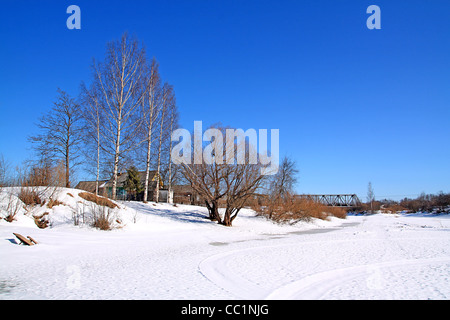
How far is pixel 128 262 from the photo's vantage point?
8000mm

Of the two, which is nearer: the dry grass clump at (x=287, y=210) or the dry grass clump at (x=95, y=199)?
the dry grass clump at (x=95, y=199)

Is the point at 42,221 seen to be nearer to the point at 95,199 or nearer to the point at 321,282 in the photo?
the point at 95,199

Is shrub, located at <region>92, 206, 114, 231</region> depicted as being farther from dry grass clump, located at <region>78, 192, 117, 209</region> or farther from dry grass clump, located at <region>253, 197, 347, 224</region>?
dry grass clump, located at <region>253, 197, 347, 224</region>

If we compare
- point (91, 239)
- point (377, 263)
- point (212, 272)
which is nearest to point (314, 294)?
point (212, 272)

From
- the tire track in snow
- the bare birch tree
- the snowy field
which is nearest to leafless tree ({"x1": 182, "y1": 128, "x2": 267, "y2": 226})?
the bare birch tree

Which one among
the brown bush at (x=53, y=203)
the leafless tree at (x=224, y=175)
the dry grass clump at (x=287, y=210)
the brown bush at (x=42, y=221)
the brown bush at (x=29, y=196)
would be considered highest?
the leafless tree at (x=224, y=175)

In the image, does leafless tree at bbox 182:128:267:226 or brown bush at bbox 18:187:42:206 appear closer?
brown bush at bbox 18:187:42:206

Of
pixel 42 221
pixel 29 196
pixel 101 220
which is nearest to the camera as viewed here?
pixel 42 221

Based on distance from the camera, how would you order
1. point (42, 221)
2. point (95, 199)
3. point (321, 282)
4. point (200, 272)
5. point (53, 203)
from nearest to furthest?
point (321, 282)
point (200, 272)
point (42, 221)
point (53, 203)
point (95, 199)

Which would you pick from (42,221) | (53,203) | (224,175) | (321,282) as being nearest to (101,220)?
(42,221)

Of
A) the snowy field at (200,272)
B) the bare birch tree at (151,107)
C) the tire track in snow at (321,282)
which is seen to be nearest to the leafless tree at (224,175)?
the bare birch tree at (151,107)

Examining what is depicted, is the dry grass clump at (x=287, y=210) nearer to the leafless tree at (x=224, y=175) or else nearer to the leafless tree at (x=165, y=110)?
the leafless tree at (x=224, y=175)
